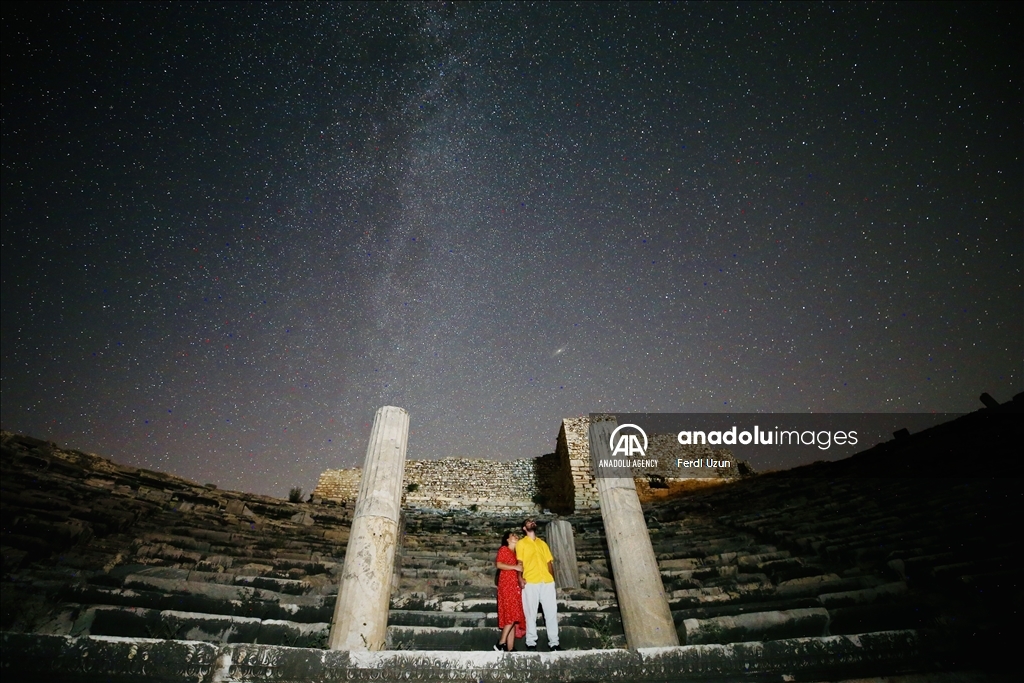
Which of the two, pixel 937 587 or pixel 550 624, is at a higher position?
pixel 937 587

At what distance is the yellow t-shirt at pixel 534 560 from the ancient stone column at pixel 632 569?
0.87 metres

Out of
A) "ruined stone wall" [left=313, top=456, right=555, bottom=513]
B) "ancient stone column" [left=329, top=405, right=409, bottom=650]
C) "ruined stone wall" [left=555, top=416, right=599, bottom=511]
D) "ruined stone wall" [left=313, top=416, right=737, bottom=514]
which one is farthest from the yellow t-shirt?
"ruined stone wall" [left=313, top=456, right=555, bottom=513]

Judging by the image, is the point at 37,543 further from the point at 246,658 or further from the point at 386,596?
the point at 386,596

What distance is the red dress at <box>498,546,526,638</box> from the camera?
14.8 ft

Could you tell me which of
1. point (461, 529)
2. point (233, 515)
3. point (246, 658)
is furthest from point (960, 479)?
point (233, 515)

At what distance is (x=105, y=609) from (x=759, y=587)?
7.36 metres

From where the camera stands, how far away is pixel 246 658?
3578 millimetres

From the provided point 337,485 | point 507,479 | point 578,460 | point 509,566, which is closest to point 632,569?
point 509,566

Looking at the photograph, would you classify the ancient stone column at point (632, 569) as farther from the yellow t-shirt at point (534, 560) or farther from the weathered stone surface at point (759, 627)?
the yellow t-shirt at point (534, 560)

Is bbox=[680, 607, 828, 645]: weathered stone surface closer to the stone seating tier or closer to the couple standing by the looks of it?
the stone seating tier

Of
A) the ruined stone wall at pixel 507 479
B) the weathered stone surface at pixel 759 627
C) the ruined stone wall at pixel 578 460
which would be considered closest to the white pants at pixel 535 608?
the weathered stone surface at pixel 759 627

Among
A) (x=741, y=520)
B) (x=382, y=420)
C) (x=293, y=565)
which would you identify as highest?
(x=382, y=420)

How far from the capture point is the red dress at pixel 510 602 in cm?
452

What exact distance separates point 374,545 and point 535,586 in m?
1.93
